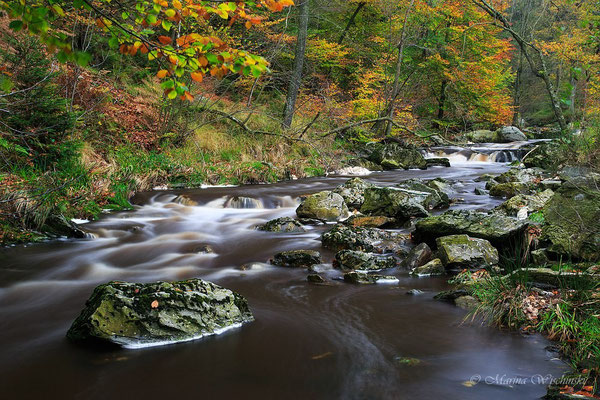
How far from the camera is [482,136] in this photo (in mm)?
25281

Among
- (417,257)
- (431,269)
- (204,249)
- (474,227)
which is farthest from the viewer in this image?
(204,249)

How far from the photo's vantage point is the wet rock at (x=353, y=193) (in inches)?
368

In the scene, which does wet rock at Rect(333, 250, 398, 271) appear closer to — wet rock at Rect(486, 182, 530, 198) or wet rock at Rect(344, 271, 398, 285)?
wet rock at Rect(344, 271, 398, 285)

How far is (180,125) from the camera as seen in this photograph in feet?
45.0

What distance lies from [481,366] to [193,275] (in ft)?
12.1

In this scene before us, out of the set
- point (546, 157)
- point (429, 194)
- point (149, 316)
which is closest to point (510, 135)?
point (546, 157)

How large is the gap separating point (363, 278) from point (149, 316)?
8.63 feet

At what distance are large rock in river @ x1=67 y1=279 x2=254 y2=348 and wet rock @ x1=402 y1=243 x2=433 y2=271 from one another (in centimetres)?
281

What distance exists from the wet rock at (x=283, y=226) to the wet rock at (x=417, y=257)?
2493mm

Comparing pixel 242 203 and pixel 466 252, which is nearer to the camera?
pixel 466 252

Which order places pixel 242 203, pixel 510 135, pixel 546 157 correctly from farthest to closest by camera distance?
pixel 510 135 < pixel 546 157 < pixel 242 203

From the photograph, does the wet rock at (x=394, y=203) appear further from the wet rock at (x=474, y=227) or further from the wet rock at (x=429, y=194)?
the wet rock at (x=474, y=227)

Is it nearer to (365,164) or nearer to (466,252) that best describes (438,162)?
(365,164)

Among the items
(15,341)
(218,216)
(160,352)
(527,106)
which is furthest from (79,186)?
(527,106)
